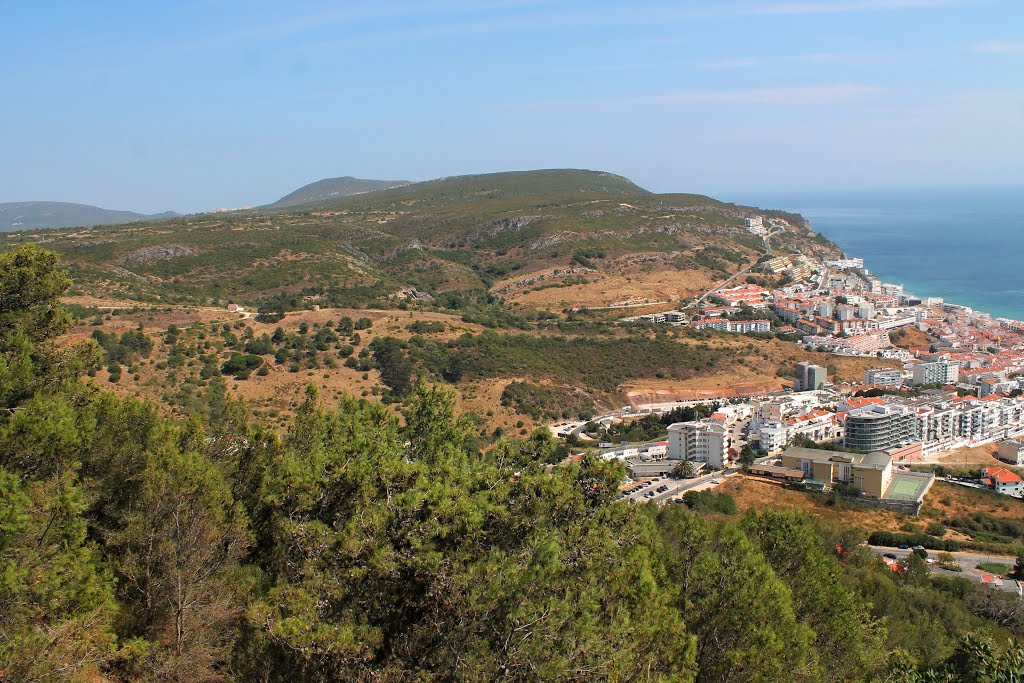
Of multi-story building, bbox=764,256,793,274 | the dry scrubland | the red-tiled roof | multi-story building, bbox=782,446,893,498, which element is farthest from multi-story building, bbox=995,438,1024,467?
multi-story building, bbox=764,256,793,274

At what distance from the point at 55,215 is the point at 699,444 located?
15276 centimetres

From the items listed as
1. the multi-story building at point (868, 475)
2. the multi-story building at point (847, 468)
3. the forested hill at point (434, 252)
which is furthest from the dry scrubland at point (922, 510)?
the forested hill at point (434, 252)

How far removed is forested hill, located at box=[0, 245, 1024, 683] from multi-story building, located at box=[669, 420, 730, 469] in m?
20.1

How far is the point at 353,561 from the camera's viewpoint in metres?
5.84

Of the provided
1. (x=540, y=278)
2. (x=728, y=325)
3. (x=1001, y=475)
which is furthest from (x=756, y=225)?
(x=1001, y=475)

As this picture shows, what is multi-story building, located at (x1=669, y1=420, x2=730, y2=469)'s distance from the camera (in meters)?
30.6

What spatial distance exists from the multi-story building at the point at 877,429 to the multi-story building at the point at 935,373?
528 inches

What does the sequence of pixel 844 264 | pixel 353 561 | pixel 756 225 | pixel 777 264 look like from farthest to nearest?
1. pixel 756 225
2. pixel 844 264
3. pixel 777 264
4. pixel 353 561

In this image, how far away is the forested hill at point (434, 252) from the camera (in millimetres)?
47594

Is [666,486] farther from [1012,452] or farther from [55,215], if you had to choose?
[55,215]

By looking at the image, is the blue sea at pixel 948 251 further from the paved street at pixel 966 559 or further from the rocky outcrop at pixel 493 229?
the paved street at pixel 966 559

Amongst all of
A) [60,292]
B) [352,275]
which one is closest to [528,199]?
[352,275]

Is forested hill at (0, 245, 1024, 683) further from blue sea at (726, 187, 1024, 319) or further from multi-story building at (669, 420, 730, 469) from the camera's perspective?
blue sea at (726, 187, 1024, 319)

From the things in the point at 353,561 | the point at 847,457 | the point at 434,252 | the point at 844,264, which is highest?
the point at 434,252
